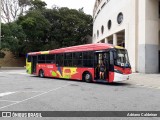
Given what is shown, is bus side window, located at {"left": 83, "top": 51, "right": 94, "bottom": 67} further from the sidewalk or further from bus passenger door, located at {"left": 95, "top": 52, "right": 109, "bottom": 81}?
the sidewalk

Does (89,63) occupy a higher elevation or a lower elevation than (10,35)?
lower

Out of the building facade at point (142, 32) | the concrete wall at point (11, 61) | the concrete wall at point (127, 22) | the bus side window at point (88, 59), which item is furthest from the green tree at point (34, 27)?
the bus side window at point (88, 59)

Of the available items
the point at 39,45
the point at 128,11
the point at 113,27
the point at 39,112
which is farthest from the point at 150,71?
the point at 39,45

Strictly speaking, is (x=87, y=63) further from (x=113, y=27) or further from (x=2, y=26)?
(x=2, y=26)

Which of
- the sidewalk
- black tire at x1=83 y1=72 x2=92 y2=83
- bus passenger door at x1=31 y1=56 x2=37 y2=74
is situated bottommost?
the sidewalk

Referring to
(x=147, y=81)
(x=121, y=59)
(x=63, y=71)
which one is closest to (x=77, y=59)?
(x=63, y=71)

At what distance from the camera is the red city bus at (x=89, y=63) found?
1627 centimetres

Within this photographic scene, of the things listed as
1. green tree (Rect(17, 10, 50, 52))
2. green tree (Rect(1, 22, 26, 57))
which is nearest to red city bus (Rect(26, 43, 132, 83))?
green tree (Rect(1, 22, 26, 57))

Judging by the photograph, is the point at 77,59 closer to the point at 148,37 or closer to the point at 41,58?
the point at 41,58

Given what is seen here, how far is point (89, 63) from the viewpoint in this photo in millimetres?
17891

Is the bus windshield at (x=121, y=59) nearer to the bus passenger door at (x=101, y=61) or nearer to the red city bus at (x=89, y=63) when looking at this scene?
the red city bus at (x=89, y=63)

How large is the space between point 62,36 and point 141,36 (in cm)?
3126

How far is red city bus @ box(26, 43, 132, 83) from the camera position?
1627cm

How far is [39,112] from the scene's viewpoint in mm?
7477
